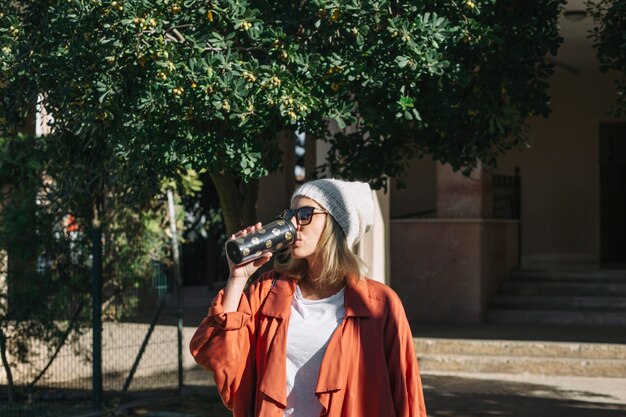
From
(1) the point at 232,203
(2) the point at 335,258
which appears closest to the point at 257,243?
(2) the point at 335,258

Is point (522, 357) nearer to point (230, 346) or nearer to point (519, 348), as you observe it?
point (519, 348)

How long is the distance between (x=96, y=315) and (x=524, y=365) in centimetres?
477

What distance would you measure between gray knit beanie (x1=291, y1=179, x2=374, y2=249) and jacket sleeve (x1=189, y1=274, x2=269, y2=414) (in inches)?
15.3

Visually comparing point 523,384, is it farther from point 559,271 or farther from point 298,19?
point 298,19

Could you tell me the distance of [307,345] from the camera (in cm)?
361

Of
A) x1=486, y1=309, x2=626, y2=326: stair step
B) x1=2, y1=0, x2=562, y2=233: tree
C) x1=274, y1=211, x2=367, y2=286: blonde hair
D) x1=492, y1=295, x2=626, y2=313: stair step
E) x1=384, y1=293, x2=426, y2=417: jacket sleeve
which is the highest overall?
x1=2, y1=0, x2=562, y2=233: tree

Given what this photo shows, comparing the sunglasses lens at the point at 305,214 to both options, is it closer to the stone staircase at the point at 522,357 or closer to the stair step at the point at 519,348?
the stone staircase at the point at 522,357

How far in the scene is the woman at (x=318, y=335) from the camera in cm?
354

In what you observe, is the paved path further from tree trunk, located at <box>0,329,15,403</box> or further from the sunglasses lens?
the sunglasses lens

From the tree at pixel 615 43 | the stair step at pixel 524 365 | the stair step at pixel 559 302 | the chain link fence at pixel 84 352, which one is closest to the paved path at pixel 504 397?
the stair step at pixel 524 365

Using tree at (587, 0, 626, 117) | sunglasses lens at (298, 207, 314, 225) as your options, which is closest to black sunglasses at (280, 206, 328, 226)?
sunglasses lens at (298, 207, 314, 225)

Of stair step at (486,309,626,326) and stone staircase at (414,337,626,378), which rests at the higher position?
stair step at (486,309,626,326)

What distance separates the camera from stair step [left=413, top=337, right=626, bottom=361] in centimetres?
1173

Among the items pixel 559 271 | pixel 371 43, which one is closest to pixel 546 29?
pixel 371 43
